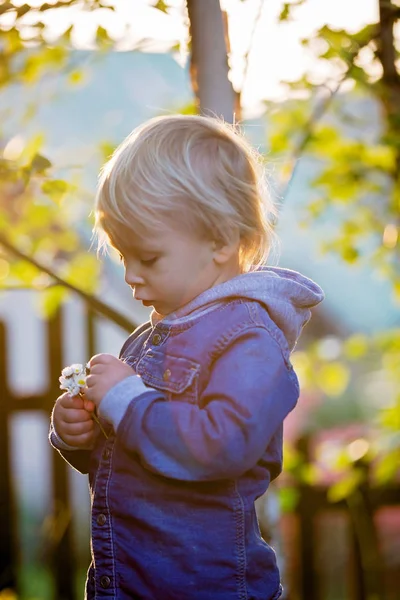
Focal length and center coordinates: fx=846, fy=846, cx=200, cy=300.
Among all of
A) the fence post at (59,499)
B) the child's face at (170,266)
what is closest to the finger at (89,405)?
the child's face at (170,266)

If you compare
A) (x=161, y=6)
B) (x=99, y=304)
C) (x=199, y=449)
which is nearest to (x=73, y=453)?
(x=199, y=449)

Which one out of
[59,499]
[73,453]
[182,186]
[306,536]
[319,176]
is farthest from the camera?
[59,499]

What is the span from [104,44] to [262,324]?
140 centimetres

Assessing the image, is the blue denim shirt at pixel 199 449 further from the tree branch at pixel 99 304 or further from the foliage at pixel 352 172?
the foliage at pixel 352 172

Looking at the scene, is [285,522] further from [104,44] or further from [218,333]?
[218,333]

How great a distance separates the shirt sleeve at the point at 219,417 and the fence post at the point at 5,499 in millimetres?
2983

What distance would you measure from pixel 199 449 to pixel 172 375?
0.52ft

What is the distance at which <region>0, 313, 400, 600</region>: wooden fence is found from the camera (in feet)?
13.6

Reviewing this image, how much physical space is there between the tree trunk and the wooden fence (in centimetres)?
249

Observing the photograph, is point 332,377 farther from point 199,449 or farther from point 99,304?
point 199,449

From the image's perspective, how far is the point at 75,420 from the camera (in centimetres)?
152

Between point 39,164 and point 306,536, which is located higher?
point 39,164

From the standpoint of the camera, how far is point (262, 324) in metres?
1.45

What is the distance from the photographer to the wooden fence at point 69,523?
4.15 metres
